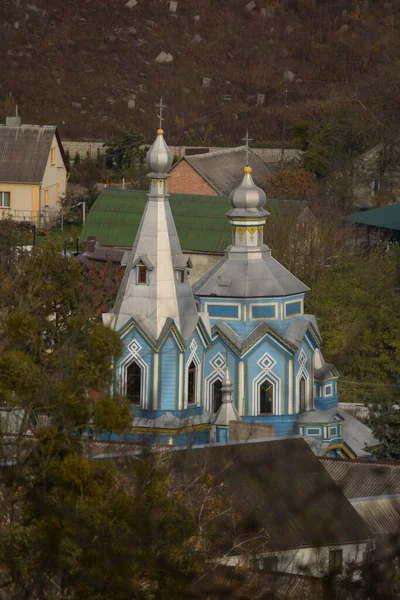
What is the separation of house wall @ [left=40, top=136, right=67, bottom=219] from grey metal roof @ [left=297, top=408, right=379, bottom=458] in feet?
88.9

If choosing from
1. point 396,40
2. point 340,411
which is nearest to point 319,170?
point 396,40

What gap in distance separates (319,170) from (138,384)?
31.7 m

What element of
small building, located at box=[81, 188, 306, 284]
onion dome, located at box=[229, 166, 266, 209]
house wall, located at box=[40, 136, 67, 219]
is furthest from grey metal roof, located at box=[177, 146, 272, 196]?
onion dome, located at box=[229, 166, 266, 209]

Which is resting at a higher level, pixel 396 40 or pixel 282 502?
pixel 396 40

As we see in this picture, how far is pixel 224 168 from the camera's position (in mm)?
62688

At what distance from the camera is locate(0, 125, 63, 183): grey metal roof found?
206ft

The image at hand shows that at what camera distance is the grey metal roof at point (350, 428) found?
35.2 m

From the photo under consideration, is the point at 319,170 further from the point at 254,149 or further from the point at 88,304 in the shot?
the point at 88,304

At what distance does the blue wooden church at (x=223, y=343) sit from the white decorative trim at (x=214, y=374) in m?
0.02

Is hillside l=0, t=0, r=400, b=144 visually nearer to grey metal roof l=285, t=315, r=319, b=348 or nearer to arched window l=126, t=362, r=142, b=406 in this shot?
grey metal roof l=285, t=315, r=319, b=348

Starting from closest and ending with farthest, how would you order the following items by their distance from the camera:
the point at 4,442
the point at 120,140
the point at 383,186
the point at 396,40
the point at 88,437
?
the point at 4,442, the point at 88,437, the point at 383,186, the point at 120,140, the point at 396,40

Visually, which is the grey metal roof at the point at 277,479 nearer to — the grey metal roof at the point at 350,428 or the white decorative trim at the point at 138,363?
the white decorative trim at the point at 138,363

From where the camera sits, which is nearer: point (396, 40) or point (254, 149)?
point (254, 149)

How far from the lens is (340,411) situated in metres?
36.1
